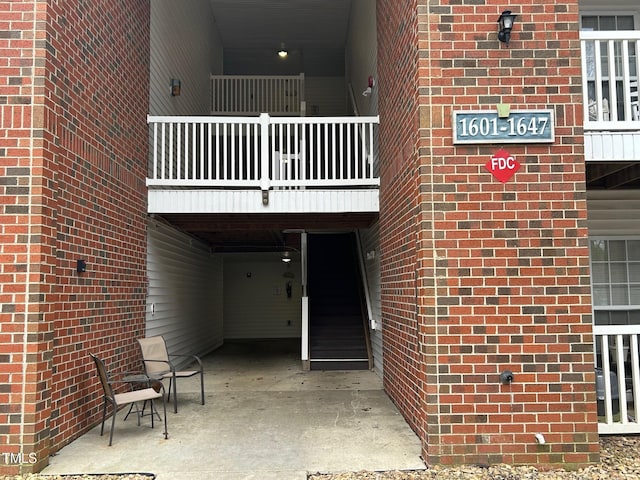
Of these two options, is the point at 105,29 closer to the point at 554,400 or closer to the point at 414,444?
the point at 414,444

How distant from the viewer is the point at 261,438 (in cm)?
477

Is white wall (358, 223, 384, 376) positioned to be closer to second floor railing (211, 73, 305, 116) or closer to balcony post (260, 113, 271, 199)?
balcony post (260, 113, 271, 199)

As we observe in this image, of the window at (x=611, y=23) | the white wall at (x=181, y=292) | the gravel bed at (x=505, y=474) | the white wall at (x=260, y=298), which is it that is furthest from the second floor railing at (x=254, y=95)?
the gravel bed at (x=505, y=474)

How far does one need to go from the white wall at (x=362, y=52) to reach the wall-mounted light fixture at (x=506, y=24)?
3.55 meters

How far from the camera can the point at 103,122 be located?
18.2 feet

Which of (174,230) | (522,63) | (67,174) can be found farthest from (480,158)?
(174,230)

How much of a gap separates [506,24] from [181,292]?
737 centimetres

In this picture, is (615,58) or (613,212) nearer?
(613,212)

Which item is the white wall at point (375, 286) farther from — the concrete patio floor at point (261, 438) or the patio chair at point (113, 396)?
the patio chair at point (113, 396)

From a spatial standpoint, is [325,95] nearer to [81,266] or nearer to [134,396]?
[81,266]

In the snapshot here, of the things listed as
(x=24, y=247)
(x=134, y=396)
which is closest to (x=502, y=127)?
(x=24, y=247)

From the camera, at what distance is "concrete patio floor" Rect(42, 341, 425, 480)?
4035 millimetres

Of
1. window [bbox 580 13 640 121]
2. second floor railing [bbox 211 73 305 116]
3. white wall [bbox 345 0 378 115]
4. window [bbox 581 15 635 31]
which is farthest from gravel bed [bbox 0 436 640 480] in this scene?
second floor railing [bbox 211 73 305 116]

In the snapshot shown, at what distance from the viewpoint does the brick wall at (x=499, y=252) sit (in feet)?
13.2
